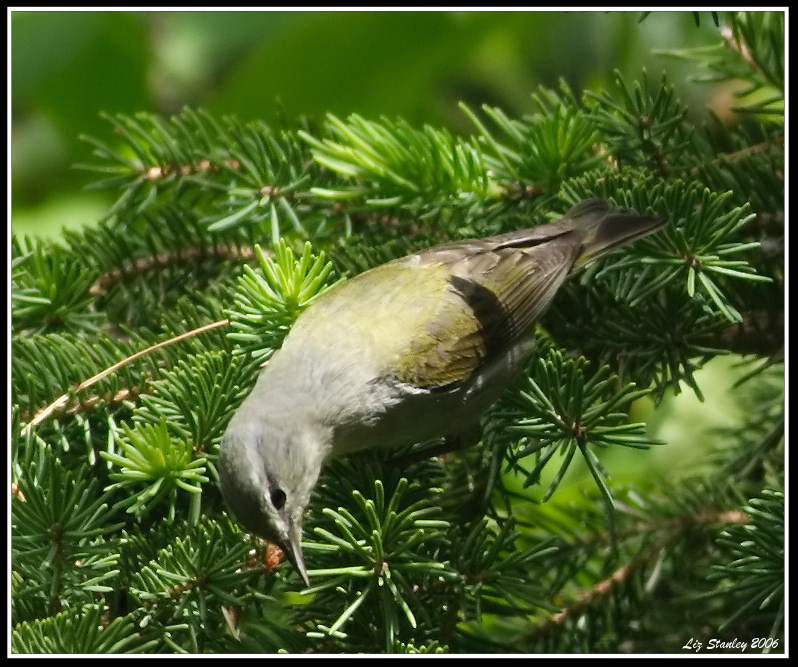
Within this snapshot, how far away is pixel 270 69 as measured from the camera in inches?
170

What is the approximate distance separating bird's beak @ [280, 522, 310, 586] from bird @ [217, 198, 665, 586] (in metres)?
0.07

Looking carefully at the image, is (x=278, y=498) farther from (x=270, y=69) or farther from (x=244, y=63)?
(x=244, y=63)

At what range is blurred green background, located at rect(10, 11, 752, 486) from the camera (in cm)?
415

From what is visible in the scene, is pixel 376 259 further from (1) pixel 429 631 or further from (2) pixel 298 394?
(1) pixel 429 631

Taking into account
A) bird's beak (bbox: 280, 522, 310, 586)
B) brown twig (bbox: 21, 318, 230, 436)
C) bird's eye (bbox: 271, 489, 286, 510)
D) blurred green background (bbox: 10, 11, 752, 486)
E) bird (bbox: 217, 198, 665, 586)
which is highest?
blurred green background (bbox: 10, 11, 752, 486)

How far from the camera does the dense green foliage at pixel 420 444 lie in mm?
2137

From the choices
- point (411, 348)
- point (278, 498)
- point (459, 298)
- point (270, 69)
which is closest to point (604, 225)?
point (459, 298)

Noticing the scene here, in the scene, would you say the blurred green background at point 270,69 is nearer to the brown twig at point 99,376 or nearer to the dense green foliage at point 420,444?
the dense green foliage at point 420,444

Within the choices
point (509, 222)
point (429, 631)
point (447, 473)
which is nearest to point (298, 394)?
point (447, 473)

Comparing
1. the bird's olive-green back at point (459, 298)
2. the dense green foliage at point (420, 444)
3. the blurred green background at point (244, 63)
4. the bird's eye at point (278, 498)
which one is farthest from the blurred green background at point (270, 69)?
the bird's eye at point (278, 498)

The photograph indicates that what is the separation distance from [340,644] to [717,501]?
1414 mm

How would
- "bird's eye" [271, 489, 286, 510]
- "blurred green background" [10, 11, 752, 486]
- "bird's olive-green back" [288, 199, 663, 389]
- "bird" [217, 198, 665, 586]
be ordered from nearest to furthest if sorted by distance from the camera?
"bird's eye" [271, 489, 286, 510] → "bird" [217, 198, 665, 586] → "bird's olive-green back" [288, 199, 663, 389] → "blurred green background" [10, 11, 752, 486]

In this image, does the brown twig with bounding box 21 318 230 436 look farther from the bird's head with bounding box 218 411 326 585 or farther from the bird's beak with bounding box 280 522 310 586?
the bird's beak with bounding box 280 522 310 586

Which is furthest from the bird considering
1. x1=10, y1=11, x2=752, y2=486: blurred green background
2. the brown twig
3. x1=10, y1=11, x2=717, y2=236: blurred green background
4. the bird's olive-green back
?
Result: x1=10, y1=11, x2=717, y2=236: blurred green background
